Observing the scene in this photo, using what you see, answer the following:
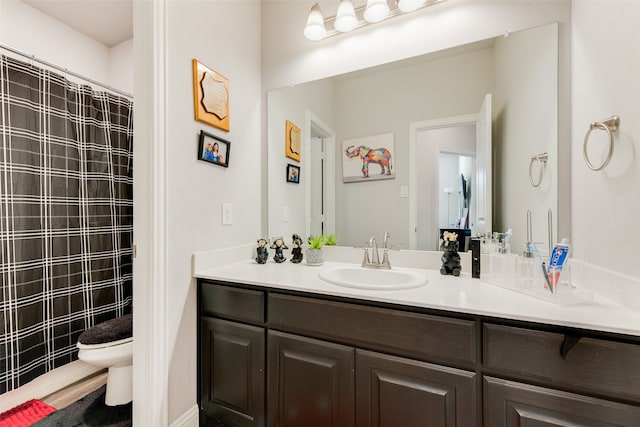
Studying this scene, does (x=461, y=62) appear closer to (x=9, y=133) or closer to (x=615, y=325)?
(x=615, y=325)

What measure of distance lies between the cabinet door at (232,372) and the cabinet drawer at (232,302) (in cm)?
4

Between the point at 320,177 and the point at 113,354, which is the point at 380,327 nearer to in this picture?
the point at 320,177

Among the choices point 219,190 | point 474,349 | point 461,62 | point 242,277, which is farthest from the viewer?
point 219,190

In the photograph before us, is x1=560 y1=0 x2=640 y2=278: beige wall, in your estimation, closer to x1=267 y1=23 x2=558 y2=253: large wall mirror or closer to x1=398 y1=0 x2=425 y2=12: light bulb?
x1=267 y1=23 x2=558 y2=253: large wall mirror

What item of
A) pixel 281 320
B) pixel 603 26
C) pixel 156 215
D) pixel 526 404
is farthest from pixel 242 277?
pixel 603 26

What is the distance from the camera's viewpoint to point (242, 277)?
4.33 feet

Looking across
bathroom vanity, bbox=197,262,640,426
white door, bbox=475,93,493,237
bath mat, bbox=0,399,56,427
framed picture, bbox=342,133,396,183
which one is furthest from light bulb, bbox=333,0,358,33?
bath mat, bbox=0,399,56,427

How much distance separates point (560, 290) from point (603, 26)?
0.93 meters

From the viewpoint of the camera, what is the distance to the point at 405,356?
998mm

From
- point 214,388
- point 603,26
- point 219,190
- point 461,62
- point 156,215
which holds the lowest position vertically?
point 214,388

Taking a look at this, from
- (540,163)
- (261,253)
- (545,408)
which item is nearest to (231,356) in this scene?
(261,253)

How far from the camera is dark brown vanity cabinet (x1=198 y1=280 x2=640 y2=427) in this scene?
0.78 meters

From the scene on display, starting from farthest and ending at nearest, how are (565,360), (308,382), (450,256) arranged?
(450,256) < (308,382) < (565,360)

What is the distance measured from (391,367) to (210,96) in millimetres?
1532
